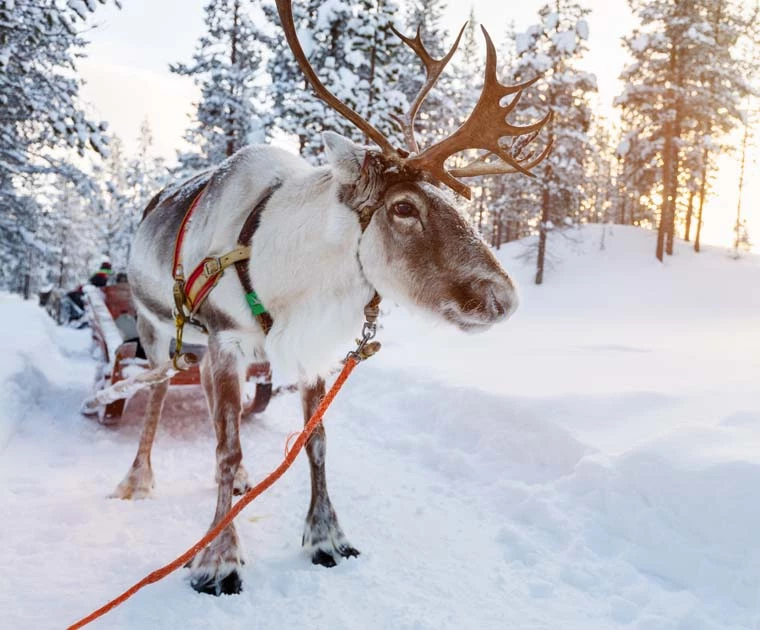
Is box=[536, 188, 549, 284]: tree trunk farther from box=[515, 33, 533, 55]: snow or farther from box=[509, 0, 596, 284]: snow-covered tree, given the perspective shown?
box=[515, 33, 533, 55]: snow

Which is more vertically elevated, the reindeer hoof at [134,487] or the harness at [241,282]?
the harness at [241,282]

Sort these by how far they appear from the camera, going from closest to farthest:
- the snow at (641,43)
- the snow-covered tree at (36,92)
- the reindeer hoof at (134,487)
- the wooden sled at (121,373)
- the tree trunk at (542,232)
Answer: the reindeer hoof at (134,487) → the wooden sled at (121,373) → the snow-covered tree at (36,92) → the tree trunk at (542,232) → the snow at (641,43)

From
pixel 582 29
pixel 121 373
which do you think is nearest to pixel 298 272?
pixel 121 373

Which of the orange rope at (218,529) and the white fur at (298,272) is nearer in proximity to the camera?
the orange rope at (218,529)

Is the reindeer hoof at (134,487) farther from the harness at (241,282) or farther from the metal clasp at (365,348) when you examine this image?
the metal clasp at (365,348)

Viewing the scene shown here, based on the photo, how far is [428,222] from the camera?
8.83 ft

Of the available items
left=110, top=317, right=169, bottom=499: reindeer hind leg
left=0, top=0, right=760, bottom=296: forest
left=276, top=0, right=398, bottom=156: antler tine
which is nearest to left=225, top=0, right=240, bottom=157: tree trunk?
left=0, top=0, right=760, bottom=296: forest

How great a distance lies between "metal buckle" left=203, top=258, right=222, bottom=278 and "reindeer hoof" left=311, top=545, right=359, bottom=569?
1663mm

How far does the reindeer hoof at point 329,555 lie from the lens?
10.00ft

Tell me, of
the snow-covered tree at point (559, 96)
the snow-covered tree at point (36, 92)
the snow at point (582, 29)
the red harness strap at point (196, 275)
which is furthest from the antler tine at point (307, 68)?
the snow at point (582, 29)

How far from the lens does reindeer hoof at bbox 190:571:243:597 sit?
2.70 metres

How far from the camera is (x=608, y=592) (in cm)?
286

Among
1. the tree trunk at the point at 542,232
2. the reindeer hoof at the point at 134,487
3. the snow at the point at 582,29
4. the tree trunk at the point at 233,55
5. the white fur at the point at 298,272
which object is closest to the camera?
the white fur at the point at 298,272

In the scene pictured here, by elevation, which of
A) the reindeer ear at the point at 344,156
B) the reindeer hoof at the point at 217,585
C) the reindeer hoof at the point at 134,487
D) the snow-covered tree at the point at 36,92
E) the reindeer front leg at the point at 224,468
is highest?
the snow-covered tree at the point at 36,92
